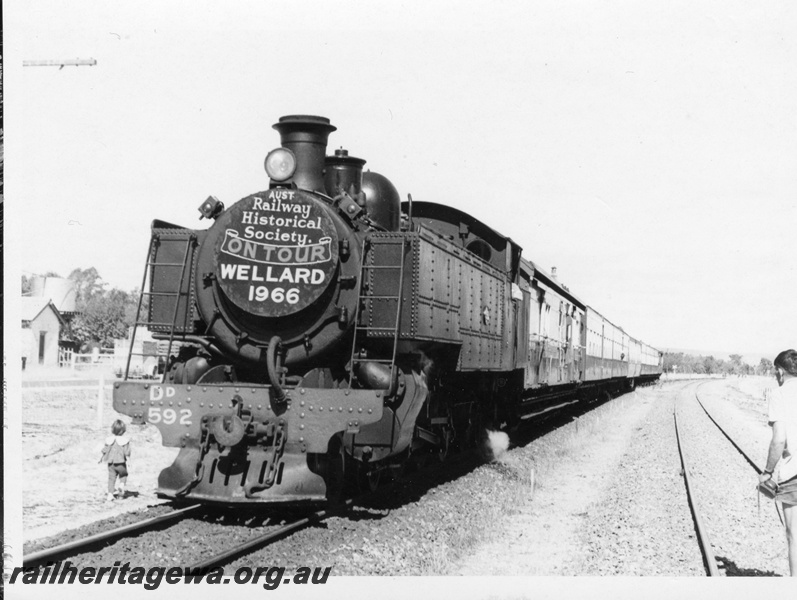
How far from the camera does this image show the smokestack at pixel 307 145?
26.2 ft

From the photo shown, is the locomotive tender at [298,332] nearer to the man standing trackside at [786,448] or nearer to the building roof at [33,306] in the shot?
the man standing trackside at [786,448]

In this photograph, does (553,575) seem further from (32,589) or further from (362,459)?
(32,589)

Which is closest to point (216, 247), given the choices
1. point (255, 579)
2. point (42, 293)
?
point (255, 579)

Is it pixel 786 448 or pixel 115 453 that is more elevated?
pixel 786 448

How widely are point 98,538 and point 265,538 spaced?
4.00 feet

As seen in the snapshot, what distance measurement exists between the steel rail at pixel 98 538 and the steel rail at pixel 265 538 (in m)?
0.92

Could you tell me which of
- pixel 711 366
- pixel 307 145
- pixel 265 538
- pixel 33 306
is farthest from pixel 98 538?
pixel 711 366

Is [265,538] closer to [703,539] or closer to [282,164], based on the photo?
[282,164]

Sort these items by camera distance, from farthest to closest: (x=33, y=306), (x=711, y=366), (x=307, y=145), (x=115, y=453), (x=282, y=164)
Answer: (x=711, y=366), (x=33, y=306), (x=115, y=453), (x=307, y=145), (x=282, y=164)

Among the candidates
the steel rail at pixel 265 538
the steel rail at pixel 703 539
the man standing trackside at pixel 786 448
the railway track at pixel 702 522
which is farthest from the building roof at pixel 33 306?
the man standing trackside at pixel 786 448

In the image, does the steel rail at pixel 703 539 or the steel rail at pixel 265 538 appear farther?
the steel rail at pixel 703 539

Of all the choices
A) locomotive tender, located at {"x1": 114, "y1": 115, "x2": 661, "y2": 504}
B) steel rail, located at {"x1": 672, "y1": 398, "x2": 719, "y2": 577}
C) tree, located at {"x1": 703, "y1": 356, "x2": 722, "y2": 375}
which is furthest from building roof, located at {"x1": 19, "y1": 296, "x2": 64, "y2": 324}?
tree, located at {"x1": 703, "y1": 356, "x2": 722, "y2": 375}

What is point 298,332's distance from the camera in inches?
292

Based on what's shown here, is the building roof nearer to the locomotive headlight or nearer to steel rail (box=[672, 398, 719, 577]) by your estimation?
the locomotive headlight
